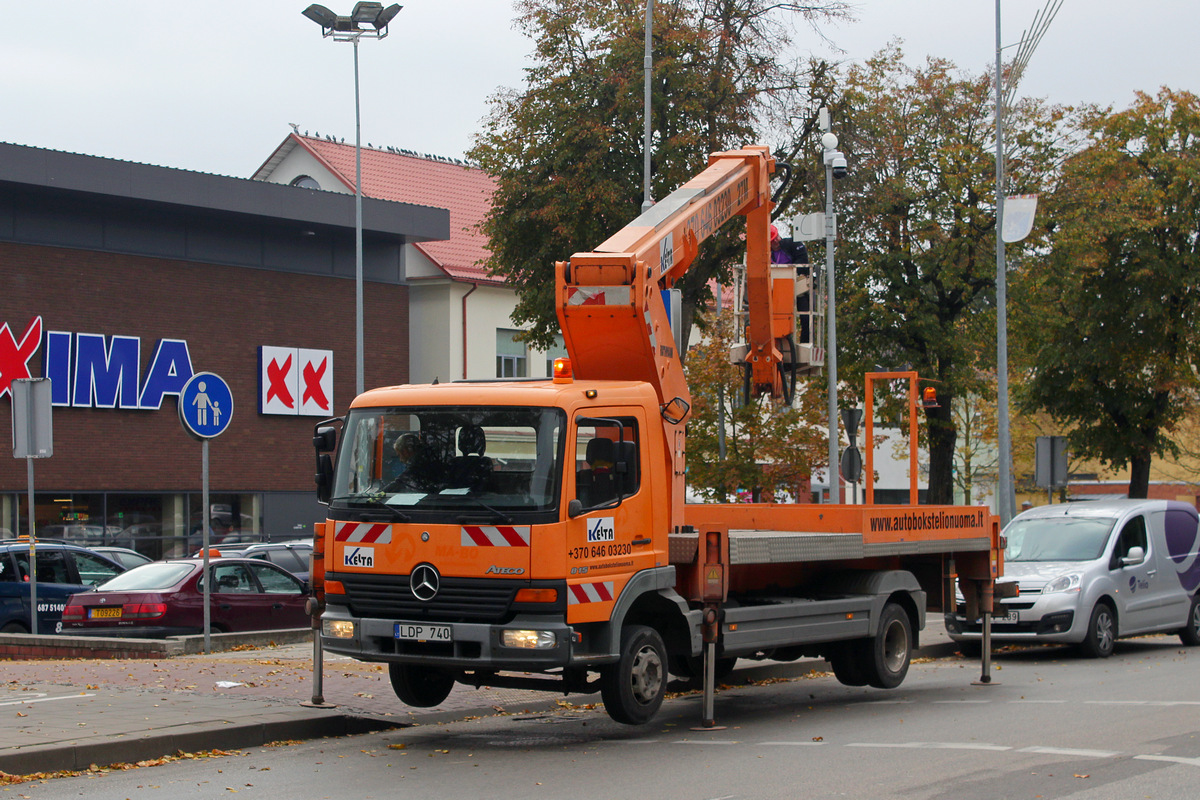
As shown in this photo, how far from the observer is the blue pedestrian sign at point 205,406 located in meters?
15.0

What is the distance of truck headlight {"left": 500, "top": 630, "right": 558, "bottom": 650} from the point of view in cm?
950

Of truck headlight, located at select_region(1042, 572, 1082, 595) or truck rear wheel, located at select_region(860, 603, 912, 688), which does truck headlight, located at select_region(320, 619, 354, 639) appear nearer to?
truck rear wheel, located at select_region(860, 603, 912, 688)

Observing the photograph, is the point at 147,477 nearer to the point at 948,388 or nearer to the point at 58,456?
the point at 58,456

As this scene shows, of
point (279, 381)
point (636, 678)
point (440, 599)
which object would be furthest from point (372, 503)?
point (279, 381)

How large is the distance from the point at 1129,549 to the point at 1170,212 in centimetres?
2085

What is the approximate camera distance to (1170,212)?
3572 centimetres

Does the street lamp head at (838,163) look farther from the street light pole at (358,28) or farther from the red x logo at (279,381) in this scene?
the red x logo at (279,381)

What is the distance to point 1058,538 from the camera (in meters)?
17.9

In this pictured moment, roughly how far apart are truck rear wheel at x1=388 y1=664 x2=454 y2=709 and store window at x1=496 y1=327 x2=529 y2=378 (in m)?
33.4

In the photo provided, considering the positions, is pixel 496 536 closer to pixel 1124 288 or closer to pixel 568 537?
pixel 568 537

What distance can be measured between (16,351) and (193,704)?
2414 cm

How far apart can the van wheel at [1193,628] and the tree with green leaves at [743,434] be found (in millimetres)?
19257

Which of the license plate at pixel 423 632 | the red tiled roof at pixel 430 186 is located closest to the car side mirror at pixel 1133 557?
the license plate at pixel 423 632

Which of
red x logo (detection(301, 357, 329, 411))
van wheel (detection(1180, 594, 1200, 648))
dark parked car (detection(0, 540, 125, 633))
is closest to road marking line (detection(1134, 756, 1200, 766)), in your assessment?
van wheel (detection(1180, 594, 1200, 648))
